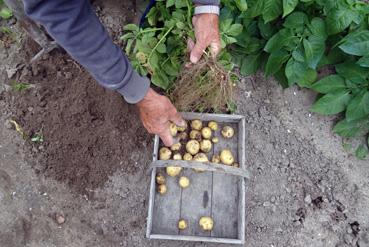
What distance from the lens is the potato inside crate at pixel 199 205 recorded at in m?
2.00

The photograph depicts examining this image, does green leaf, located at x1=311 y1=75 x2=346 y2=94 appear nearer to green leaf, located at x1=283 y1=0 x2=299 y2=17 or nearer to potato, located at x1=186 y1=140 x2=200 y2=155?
green leaf, located at x1=283 y1=0 x2=299 y2=17

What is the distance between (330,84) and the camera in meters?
2.28

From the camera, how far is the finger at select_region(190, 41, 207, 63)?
177 cm

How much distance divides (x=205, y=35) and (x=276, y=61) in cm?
58

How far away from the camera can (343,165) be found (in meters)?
2.42

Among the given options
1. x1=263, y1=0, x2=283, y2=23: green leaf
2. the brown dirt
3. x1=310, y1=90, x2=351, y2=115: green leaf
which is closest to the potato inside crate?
the brown dirt

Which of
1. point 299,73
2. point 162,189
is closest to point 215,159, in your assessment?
point 162,189

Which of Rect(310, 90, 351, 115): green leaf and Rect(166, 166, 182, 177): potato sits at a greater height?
Rect(310, 90, 351, 115): green leaf

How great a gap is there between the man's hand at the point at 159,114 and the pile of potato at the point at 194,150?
0.04 meters

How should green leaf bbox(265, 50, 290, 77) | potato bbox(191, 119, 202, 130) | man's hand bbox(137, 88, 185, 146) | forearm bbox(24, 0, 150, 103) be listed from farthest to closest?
green leaf bbox(265, 50, 290, 77), potato bbox(191, 119, 202, 130), man's hand bbox(137, 88, 185, 146), forearm bbox(24, 0, 150, 103)

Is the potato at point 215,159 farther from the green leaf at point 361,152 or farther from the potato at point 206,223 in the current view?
the green leaf at point 361,152

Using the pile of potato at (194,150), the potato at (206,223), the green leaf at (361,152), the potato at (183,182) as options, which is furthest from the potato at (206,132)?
the green leaf at (361,152)

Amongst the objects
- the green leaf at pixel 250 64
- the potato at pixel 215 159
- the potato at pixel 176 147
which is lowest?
the potato at pixel 215 159

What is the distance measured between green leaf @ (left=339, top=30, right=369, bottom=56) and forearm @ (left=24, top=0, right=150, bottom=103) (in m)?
1.04
